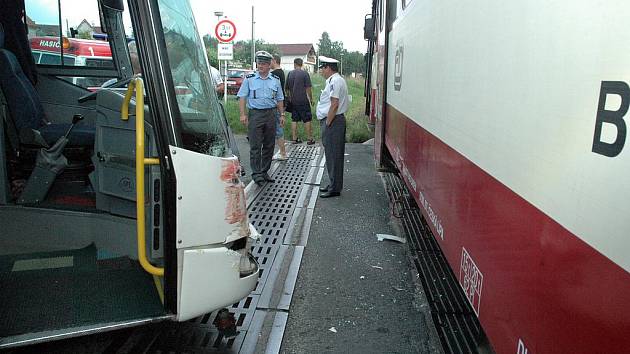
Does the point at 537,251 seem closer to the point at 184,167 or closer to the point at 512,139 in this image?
the point at 512,139

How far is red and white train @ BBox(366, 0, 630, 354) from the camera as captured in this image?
4.04 ft

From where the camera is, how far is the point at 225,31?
493 inches

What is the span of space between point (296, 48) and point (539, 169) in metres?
93.7

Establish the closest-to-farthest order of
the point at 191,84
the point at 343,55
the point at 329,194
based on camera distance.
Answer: the point at 191,84 < the point at 329,194 < the point at 343,55

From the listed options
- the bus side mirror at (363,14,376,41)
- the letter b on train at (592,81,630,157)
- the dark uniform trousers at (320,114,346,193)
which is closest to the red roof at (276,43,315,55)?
the bus side mirror at (363,14,376,41)

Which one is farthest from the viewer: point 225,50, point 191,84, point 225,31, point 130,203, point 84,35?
point 225,31

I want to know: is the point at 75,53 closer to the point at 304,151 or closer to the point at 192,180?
the point at 192,180

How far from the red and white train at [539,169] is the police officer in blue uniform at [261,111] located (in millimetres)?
4318

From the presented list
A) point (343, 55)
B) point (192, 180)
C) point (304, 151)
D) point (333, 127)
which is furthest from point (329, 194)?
point (343, 55)

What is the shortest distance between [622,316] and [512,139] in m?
0.86

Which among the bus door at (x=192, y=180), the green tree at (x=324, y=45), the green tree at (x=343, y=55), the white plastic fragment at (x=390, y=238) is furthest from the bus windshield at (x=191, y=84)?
the green tree at (x=324, y=45)

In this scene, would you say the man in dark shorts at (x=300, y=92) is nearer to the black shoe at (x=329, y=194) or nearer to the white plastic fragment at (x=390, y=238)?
the black shoe at (x=329, y=194)

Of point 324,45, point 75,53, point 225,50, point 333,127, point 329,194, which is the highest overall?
point 324,45

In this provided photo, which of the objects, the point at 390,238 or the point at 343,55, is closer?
the point at 390,238
